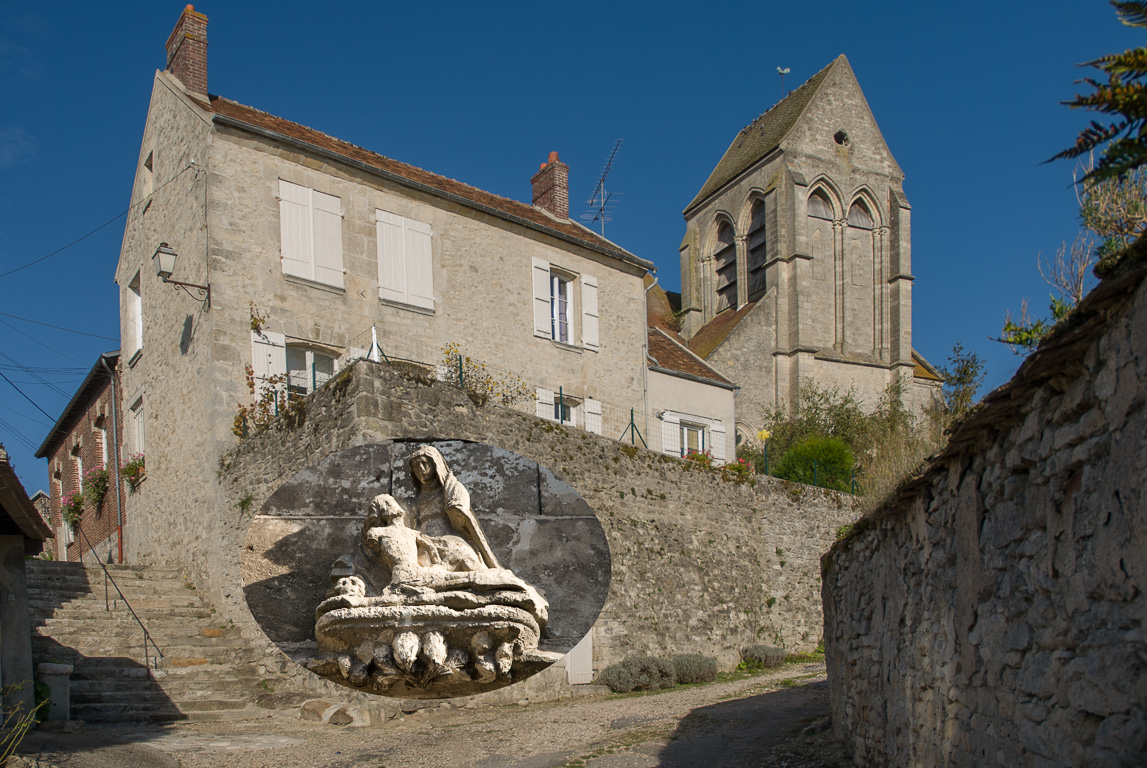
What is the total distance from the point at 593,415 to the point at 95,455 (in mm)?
9079

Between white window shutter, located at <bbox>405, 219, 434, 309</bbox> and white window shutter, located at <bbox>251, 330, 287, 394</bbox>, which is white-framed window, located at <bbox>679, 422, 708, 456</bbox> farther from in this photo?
white window shutter, located at <bbox>251, 330, 287, 394</bbox>

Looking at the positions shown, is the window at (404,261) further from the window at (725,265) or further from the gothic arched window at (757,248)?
the window at (725,265)

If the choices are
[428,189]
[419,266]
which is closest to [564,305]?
[419,266]

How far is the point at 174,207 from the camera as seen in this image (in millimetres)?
15008

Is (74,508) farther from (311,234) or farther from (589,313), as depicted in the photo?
(589,313)

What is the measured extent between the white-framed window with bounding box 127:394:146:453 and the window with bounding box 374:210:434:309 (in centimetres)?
455

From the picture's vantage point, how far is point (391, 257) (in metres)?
15.5

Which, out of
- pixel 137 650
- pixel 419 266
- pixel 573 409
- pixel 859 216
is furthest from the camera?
pixel 859 216

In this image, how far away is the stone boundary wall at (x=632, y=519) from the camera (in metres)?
12.1

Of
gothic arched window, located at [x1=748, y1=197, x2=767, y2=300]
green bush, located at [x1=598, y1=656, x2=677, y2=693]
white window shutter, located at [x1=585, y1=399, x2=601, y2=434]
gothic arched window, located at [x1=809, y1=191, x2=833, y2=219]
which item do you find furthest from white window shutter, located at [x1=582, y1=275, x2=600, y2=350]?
gothic arched window, located at [x1=809, y1=191, x2=833, y2=219]

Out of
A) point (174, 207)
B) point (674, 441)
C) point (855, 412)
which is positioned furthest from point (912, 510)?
point (855, 412)

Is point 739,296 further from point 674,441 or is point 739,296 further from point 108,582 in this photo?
point 108,582

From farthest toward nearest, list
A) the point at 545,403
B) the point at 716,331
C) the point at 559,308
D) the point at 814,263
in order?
1. the point at 814,263
2. the point at 716,331
3. the point at 559,308
4. the point at 545,403

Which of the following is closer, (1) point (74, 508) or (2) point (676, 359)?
(1) point (74, 508)
